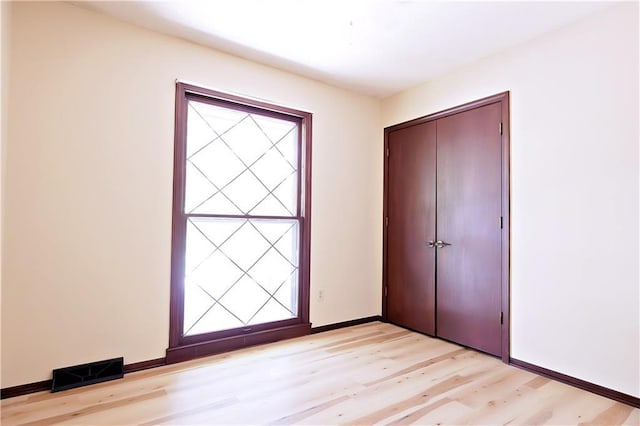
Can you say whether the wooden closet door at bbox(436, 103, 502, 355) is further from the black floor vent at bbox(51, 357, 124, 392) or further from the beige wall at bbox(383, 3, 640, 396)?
the black floor vent at bbox(51, 357, 124, 392)

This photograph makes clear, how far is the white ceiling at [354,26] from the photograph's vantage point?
7.55 ft

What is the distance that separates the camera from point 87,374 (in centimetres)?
231

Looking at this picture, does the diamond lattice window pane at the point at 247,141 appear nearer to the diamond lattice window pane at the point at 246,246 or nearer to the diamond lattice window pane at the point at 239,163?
the diamond lattice window pane at the point at 239,163

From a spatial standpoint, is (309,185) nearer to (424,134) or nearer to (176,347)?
(424,134)

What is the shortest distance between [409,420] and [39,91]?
2.97m

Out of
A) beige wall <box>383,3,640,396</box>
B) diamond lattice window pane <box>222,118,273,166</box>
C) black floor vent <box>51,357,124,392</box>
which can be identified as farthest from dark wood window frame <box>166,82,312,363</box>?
beige wall <box>383,3,640,396</box>

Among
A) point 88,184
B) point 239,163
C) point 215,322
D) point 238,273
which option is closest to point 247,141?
point 239,163

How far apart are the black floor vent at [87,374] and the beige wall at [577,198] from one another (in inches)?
115

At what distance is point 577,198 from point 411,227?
1506 millimetres

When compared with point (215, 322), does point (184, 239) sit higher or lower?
higher

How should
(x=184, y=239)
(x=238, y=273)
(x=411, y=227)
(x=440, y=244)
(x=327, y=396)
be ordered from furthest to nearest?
(x=411, y=227)
(x=440, y=244)
(x=238, y=273)
(x=184, y=239)
(x=327, y=396)

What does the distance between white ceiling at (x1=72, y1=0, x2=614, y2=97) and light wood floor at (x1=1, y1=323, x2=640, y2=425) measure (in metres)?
2.50

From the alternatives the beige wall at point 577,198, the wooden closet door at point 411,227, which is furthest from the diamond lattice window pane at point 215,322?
the beige wall at point 577,198

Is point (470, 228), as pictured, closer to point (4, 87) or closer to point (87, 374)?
point (87, 374)
